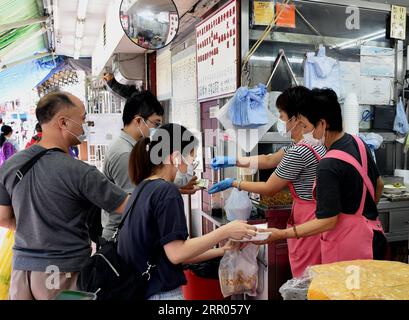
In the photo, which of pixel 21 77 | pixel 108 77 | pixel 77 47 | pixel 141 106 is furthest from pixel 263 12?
pixel 21 77

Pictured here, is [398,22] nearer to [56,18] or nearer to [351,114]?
[351,114]

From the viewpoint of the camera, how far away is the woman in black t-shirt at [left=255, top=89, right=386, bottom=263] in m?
1.73

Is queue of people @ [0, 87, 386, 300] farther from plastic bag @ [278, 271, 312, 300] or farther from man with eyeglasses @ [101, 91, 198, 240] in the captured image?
man with eyeglasses @ [101, 91, 198, 240]

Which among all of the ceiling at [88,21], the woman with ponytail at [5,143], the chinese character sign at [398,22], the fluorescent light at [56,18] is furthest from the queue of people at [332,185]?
the woman with ponytail at [5,143]

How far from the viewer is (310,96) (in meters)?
1.99

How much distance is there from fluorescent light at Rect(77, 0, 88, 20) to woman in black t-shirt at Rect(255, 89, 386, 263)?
428 centimetres

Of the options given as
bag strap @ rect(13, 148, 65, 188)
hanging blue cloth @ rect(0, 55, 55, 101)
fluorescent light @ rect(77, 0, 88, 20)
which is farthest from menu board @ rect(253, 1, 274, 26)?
hanging blue cloth @ rect(0, 55, 55, 101)

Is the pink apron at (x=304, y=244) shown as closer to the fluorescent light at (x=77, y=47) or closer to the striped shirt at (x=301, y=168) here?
the striped shirt at (x=301, y=168)

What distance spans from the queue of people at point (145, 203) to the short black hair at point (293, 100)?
0.06m

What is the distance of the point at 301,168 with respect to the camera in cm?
221

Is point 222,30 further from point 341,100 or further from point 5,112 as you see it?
point 5,112

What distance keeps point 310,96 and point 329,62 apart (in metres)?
1.53

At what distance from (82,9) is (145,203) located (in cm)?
489

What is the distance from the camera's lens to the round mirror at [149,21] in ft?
10.6
